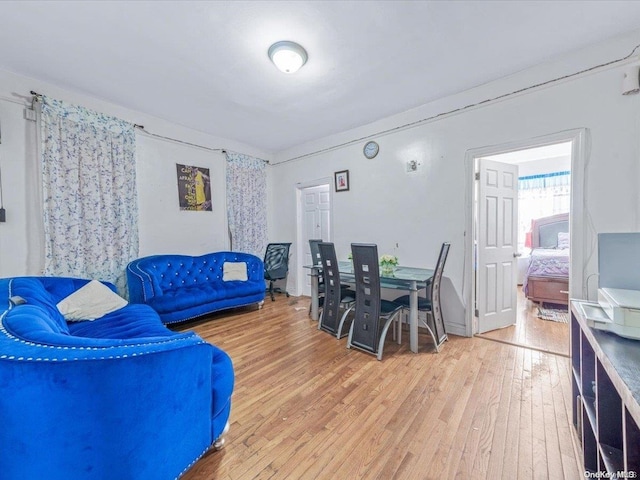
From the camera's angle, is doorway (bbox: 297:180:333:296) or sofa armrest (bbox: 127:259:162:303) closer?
sofa armrest (bbox: 127:259:162:303)

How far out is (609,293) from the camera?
123 cm

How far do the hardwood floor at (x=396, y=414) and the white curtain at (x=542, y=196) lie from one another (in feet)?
14.5

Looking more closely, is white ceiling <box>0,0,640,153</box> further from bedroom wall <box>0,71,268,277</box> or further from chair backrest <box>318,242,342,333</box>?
chair backrest <box>318,242,342,333</box>

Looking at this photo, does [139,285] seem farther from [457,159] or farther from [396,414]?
[457,159]

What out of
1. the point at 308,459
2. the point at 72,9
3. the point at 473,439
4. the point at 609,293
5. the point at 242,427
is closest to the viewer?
the point at 609,293

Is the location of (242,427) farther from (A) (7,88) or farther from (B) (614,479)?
(A) (7,88)

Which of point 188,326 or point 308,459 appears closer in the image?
point 308,459

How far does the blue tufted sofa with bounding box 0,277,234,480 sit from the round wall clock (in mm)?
3238

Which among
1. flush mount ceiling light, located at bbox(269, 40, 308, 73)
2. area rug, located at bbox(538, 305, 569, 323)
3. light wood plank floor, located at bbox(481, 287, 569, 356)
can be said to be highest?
flush mount ceiling light, located at bbox(269, 40, 308, 73)

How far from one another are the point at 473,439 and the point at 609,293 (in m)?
1.05

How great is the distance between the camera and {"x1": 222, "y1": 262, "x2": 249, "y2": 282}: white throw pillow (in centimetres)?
389

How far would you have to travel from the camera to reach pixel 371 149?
12.0 feet

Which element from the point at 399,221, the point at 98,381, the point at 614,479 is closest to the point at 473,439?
the point at 614,479

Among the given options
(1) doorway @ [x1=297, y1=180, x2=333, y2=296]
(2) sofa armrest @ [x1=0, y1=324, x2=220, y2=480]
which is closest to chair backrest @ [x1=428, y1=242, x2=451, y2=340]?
(1) doorway @ [x1=297, y1=180, x2=333, y2=296]
